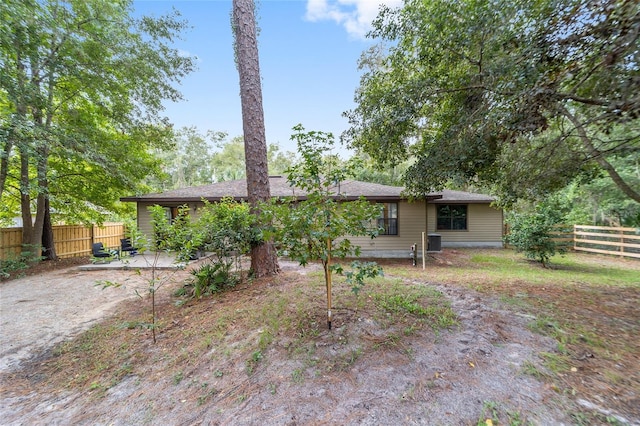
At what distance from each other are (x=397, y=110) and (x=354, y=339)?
4317mm

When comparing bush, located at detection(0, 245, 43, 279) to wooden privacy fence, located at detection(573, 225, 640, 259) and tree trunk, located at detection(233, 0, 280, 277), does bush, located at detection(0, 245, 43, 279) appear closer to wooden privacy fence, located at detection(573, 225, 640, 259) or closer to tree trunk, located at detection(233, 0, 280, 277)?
tree trunk, located at detection(233, 0, 280, 277)

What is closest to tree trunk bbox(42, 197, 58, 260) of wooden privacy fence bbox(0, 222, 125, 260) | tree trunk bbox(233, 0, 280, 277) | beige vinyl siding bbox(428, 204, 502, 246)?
wooden privacy fence bbox(0, 222, 125, 260)

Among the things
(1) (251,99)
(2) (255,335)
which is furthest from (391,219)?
(2) (255,335)

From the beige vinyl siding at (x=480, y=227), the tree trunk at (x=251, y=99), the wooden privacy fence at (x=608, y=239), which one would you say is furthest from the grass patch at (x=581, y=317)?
the beige vinyl siding at (x=480, y=227)

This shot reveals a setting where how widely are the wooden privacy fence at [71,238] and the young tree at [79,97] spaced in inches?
17.6

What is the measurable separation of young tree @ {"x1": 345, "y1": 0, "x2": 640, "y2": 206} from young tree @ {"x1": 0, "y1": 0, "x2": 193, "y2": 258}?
8485 millimetres

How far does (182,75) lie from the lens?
422 inches

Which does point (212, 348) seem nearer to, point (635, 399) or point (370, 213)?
point (370, 213)

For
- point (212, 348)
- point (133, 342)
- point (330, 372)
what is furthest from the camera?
point (133, 342)

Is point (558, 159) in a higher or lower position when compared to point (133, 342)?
higher

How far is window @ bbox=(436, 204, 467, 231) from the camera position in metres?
13.8

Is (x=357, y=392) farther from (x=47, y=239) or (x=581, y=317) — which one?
(x=47, y=239)

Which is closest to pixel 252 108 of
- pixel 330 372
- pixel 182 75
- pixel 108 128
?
pixel 330 372

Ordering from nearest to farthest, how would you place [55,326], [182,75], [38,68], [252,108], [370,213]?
[370,213] < [55,326] < [252,108] < [38,68] < [182,75]
